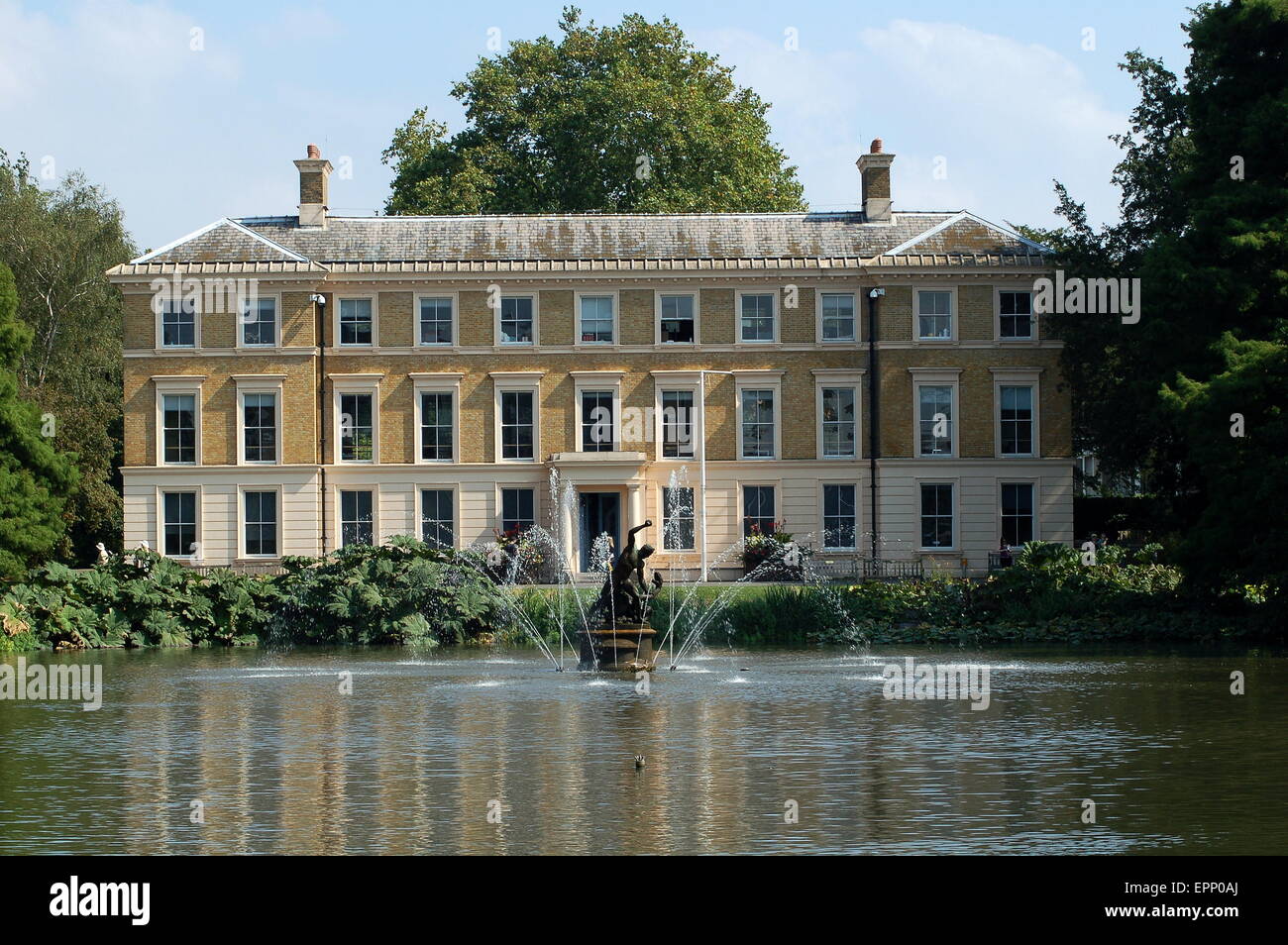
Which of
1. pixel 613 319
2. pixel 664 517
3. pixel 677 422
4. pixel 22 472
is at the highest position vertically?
pixel 613 319

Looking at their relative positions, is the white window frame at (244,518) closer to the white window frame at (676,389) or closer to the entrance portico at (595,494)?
the entrance portico at (595,494)

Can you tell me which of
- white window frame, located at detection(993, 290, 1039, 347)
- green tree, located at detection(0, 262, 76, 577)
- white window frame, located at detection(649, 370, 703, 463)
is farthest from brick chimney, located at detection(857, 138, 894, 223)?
green tree, located at detection(0, 262, 76, 577)

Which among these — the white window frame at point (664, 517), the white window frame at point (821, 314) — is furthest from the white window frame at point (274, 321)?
the white window frame at point (821, 314)

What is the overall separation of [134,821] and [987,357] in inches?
1527

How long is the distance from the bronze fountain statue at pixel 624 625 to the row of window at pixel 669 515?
846 inches

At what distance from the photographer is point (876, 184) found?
51.8 m

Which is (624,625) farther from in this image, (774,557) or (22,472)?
(774,557)

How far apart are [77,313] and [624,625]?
40.4m

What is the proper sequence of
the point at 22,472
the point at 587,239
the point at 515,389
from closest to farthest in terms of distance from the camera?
1. the point at 22,472
2. the point at 515,389
3. the point at 587,239

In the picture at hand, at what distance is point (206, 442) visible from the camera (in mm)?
48875

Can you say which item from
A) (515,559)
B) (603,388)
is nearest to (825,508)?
(603,388)

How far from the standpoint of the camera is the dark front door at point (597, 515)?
48.7 m
